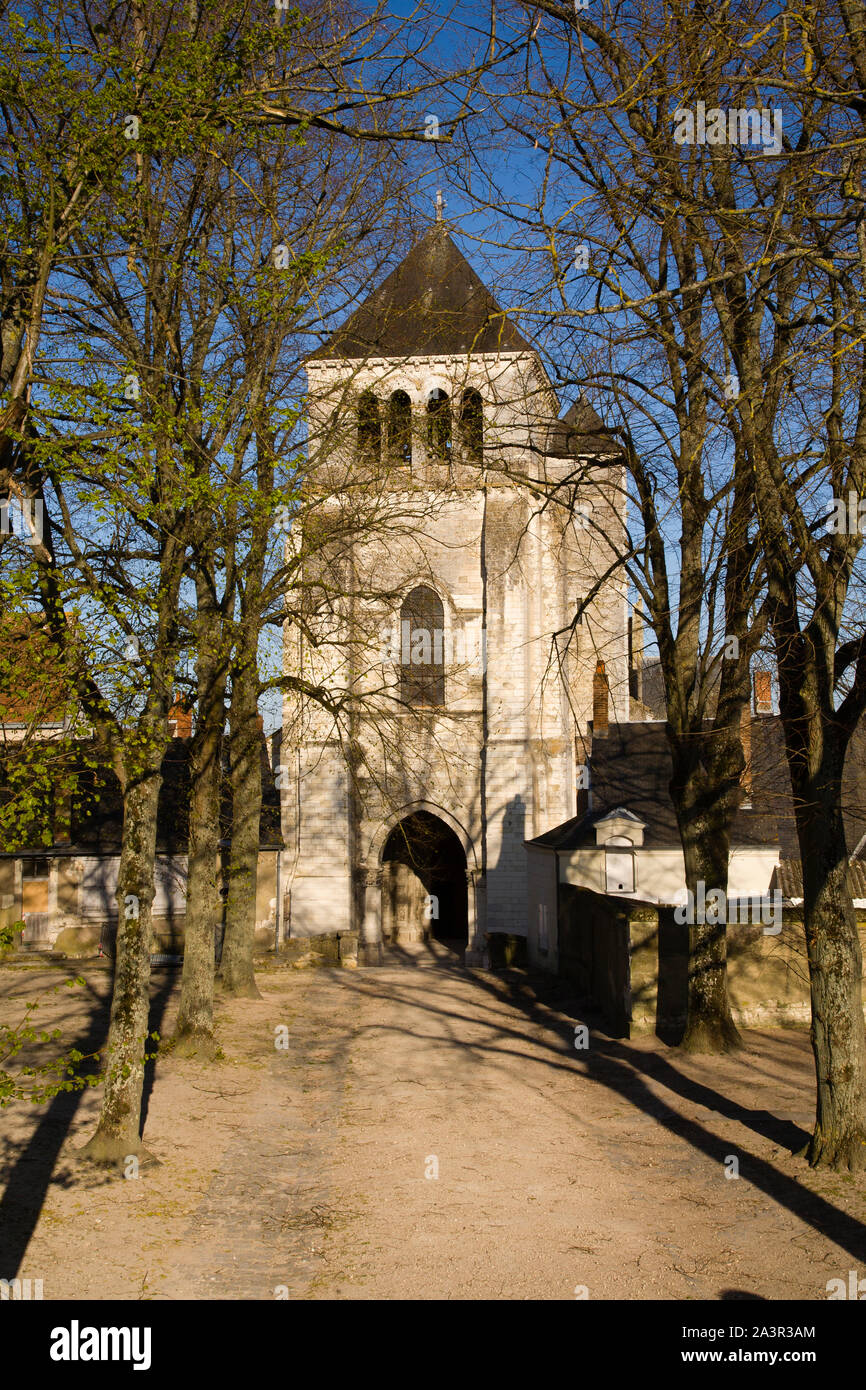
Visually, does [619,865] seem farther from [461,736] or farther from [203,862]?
[203,862]

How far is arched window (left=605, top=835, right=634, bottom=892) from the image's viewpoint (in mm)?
21516

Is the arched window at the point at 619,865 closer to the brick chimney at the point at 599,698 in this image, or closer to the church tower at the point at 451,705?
the church tower at the point at 451,705

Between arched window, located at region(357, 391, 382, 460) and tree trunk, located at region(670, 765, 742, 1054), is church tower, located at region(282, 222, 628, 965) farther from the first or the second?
tree trunk, located at region(670, 765, 742, 1054)

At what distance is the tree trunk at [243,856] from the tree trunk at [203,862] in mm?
3156

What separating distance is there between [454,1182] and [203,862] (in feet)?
19.1

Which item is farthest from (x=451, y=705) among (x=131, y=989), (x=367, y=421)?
(x=131, y=989)

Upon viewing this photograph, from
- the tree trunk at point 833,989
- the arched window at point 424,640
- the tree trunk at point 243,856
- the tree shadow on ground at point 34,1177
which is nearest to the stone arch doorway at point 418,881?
the arched window at point 424,640

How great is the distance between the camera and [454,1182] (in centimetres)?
892

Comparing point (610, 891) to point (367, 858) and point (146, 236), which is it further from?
point (146, 236)

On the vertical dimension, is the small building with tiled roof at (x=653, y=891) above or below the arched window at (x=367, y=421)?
below

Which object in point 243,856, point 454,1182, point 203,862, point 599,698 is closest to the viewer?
point 454,1182

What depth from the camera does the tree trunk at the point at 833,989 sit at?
8.45 m

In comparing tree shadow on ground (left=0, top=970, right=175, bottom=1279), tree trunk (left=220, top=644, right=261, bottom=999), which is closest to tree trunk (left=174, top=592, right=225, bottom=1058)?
tree shadow on ground (left=0, top=970, right=175, bottom=1279)

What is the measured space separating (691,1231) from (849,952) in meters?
2.44
